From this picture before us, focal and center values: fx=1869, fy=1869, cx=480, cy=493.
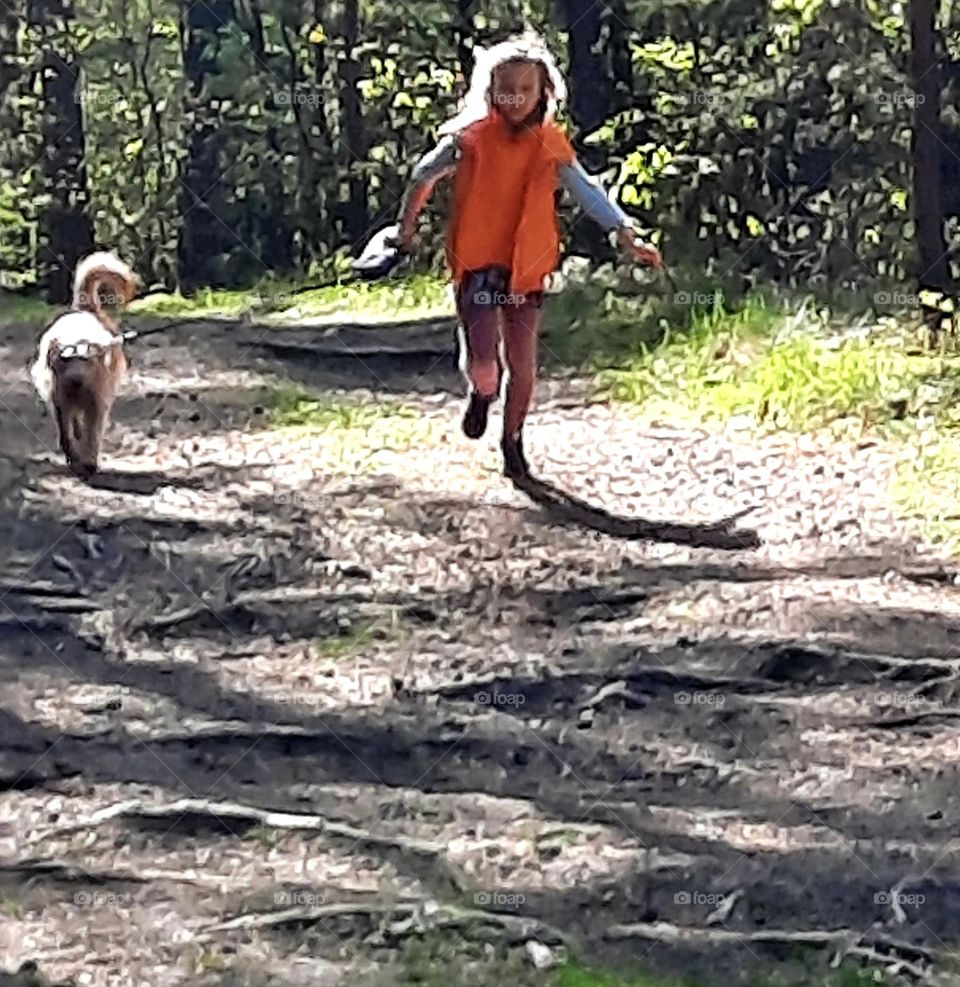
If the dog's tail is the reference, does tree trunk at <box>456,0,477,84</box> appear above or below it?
above

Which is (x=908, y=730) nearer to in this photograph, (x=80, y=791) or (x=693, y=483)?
(x=693, y=483)

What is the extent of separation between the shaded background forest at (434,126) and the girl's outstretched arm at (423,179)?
2 centimetres

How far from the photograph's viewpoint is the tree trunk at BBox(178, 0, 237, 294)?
256 cm

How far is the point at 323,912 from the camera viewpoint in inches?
97.1

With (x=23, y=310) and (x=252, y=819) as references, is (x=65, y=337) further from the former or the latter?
(x=252, y=819)

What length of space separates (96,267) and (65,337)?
0.35ft

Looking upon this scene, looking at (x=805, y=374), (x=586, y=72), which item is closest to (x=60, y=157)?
(x=586, y=72)

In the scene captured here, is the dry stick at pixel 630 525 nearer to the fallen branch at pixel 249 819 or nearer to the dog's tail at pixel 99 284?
the fallen branch at pixel 249 819

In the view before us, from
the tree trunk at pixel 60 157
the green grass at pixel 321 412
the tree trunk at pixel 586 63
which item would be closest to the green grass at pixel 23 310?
the tree trunk at pixel 60 157

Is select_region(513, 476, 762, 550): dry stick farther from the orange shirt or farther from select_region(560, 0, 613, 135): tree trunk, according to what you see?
select_region(560, 0, 613, 135): tree trunk

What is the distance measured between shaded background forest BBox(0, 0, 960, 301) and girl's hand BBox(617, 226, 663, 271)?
27 millimetres

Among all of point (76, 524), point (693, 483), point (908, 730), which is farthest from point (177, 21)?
point (908, 730)

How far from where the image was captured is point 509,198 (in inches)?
101

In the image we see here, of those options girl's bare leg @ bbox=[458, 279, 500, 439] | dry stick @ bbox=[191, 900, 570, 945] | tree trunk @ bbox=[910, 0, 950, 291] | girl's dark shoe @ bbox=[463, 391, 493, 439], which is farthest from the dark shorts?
dry stick @ bbox=[191, 900, 570, 945]
